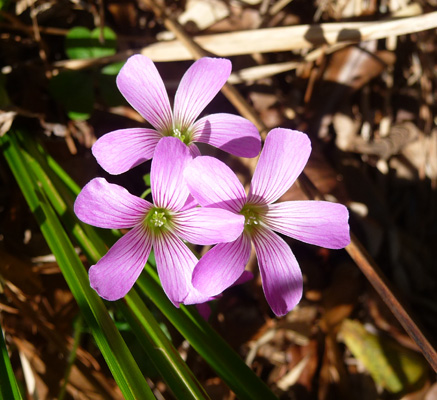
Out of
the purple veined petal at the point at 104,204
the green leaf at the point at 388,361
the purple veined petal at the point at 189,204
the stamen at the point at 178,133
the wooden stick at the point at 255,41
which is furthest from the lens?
the green leaf at the point at 388,361

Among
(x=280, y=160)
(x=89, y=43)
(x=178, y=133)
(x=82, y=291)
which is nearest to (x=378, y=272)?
(x=280, y=160)

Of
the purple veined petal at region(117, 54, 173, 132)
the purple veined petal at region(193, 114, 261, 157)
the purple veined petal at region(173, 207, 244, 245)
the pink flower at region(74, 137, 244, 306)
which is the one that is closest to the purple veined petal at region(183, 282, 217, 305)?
the pink flower at region(74, 137, 244, 306)

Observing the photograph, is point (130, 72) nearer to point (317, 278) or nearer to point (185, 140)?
point (185, 140)

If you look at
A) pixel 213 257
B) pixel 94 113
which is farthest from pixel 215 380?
pixel 94 113

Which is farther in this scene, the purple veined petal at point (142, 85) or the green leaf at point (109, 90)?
the green leaf at point (109, 90)

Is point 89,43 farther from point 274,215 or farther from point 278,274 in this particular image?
point 278,274

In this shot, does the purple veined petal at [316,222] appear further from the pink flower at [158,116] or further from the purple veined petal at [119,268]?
the purple veined petal at [119,268]

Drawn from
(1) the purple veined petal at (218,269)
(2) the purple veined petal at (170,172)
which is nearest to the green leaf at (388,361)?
(1) the purple veined petal at (218,269)

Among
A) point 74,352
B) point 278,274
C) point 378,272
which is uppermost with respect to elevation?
point 278,274
